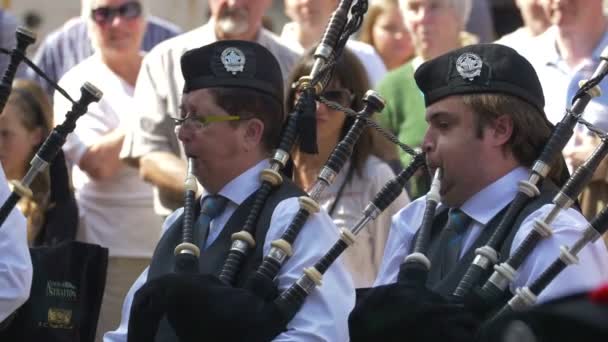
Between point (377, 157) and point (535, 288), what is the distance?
228cm

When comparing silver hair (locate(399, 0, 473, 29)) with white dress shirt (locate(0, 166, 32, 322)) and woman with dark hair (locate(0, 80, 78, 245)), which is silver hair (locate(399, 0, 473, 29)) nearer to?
woman with dark hair (locate(0, 80, 78, 245))

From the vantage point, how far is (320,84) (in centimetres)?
502

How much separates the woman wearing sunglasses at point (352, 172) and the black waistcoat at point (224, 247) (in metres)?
1.24

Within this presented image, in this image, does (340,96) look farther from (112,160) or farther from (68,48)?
(68,48)

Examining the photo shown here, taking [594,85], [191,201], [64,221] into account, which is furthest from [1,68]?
[594,85]

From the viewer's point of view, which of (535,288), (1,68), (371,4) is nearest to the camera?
(535,288)

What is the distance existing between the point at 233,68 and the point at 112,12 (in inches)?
109

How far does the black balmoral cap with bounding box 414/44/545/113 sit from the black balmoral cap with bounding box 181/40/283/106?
628 millimetres

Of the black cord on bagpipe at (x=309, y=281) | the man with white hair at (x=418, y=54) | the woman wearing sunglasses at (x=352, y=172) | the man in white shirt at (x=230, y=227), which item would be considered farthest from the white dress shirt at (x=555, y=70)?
the black cord on bagpipe at (x=309, y=281)

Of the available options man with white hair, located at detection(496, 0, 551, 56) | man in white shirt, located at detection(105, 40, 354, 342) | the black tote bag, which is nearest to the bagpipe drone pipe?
the black tote bag

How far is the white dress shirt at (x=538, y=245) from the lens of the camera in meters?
4.38

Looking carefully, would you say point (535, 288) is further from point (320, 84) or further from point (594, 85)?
point (320, 84)

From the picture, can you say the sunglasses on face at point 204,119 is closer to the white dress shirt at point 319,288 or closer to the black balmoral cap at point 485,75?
the white dress shirt at point 319,288

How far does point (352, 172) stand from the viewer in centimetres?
640
